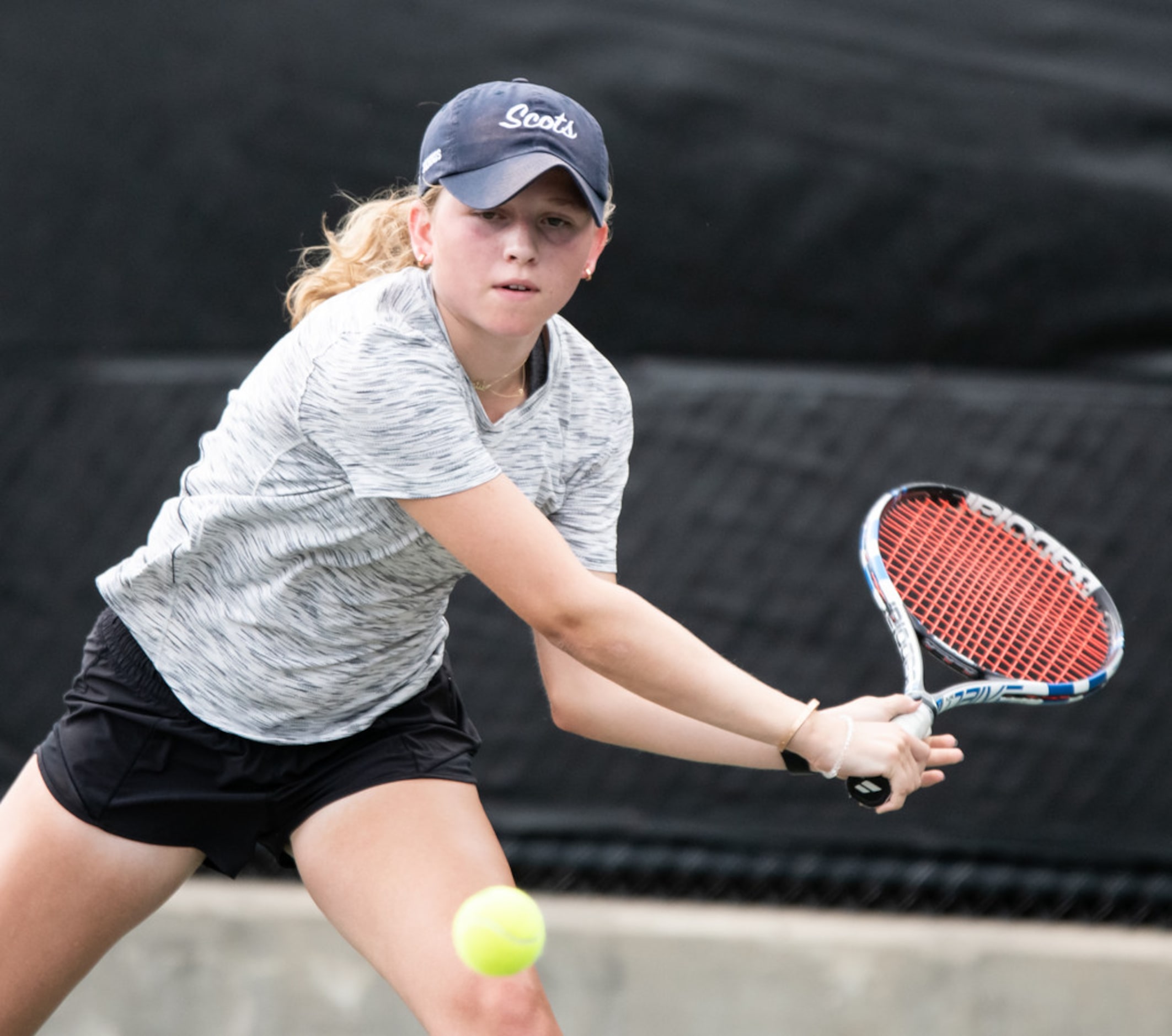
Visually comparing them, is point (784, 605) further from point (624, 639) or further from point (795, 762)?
point (624, 639)

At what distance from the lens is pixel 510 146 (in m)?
1.39

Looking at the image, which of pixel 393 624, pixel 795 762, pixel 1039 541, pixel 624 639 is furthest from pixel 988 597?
pixel 393 624

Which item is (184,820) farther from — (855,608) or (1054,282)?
(1054,282)

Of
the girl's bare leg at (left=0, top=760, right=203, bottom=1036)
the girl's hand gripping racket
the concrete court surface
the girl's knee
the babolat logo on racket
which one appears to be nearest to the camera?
the girl's knee

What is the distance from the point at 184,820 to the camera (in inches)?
65.6

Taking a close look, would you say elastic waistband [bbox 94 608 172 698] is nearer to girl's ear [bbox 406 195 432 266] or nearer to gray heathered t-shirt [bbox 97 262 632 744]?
gray heathered t-shirt [bbox 97 262 632 744]

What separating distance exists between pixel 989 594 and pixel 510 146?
90cm

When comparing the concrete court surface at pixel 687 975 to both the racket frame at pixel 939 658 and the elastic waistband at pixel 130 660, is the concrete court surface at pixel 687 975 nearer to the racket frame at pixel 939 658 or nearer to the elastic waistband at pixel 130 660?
the racket frame at pixel 939 658

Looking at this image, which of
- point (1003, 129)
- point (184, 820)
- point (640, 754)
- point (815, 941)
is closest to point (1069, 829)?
point (815, 941)

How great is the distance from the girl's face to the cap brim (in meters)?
0.01

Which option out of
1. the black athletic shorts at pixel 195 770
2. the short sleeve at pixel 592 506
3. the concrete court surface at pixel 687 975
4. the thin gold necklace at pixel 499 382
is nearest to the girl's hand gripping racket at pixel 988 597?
the short sleeve at pixel 592 506

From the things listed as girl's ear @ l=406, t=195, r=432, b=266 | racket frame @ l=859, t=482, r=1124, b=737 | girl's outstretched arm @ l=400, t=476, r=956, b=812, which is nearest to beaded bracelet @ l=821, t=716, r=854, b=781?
girl's outstretched arm @ l=400, t=476, r=956, b=812

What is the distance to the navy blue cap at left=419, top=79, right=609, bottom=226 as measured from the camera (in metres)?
1.38

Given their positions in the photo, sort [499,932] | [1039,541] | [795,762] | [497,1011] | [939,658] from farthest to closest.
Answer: [1039,541], [939,658], [795,762], [497,1011], [499,932]
